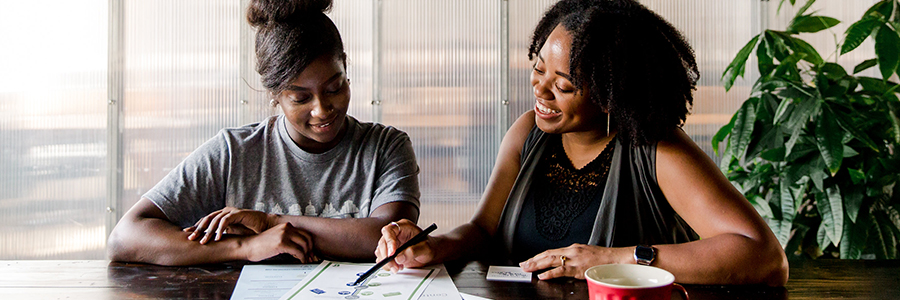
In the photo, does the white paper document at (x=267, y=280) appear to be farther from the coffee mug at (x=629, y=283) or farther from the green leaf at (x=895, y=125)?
the green leaf at (x=895, y=125)

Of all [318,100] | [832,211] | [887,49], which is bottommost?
[832,211]

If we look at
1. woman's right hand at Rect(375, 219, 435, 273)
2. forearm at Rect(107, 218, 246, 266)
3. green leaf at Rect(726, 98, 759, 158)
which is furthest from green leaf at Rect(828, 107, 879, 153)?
forearm at Rect(107, 218, 246, 266)

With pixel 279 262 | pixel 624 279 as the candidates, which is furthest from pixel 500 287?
pixel 279 262

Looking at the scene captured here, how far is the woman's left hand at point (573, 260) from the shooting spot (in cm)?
115

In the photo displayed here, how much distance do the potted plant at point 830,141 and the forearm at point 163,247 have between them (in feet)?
6.56

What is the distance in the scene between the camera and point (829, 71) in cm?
245

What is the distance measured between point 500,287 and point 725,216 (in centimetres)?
48

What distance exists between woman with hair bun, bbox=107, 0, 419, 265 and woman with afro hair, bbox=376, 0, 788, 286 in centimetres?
19

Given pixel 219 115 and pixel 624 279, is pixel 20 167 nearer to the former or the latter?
pixel 219 115

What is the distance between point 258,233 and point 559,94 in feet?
2.37

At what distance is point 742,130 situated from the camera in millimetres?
2467

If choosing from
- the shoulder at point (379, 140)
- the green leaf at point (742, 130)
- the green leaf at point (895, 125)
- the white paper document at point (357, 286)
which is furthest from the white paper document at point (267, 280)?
the green leaf at point (895, 125)

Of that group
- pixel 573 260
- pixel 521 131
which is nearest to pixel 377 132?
pixel 521 131

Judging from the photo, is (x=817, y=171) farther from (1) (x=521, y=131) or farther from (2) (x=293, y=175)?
(2) (x=293, y=175)
